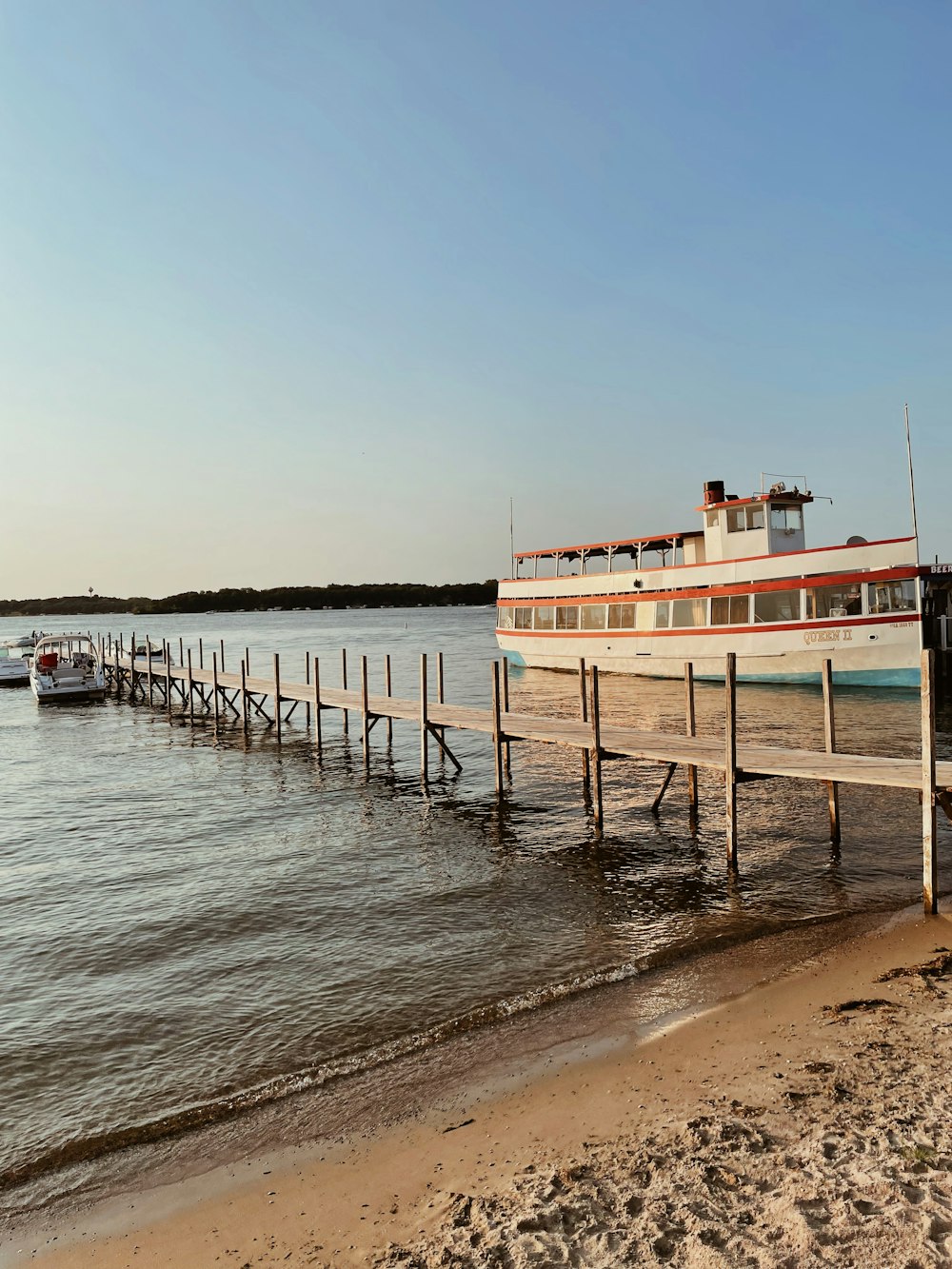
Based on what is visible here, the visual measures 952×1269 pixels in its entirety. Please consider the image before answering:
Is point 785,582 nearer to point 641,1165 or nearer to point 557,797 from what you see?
point 557,797

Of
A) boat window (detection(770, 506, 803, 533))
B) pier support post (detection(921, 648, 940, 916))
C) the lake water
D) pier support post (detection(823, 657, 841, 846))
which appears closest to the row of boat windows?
boat window (detection(770, 506, 803, 533))

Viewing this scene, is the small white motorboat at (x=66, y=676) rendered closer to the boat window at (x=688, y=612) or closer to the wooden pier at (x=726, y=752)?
Result: the wooden pier at (x=726, y=752)

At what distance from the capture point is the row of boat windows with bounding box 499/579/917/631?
28219 mm

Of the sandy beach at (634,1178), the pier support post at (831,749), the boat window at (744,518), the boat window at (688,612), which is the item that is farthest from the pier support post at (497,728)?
the boat window at (744,518)

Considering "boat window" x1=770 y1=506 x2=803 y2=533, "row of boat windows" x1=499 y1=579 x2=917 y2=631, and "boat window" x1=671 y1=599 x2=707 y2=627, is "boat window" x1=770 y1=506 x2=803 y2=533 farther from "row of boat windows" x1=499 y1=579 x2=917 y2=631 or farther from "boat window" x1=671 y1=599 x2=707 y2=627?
"boat window" x1=671 y1=599 x2=707 y2=627

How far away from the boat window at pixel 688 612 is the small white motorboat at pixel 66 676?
2617 centimetres

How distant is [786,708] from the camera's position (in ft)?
91.5

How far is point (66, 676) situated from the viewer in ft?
131

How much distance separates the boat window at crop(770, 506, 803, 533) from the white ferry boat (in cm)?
5

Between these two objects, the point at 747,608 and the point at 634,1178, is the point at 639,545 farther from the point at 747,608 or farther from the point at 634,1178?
the point at 634,1178

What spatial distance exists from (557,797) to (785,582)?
15.8 m

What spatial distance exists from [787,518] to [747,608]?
13.3 ft

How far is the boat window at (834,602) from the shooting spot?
28750 mm

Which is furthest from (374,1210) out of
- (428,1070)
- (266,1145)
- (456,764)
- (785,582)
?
(785,582)
